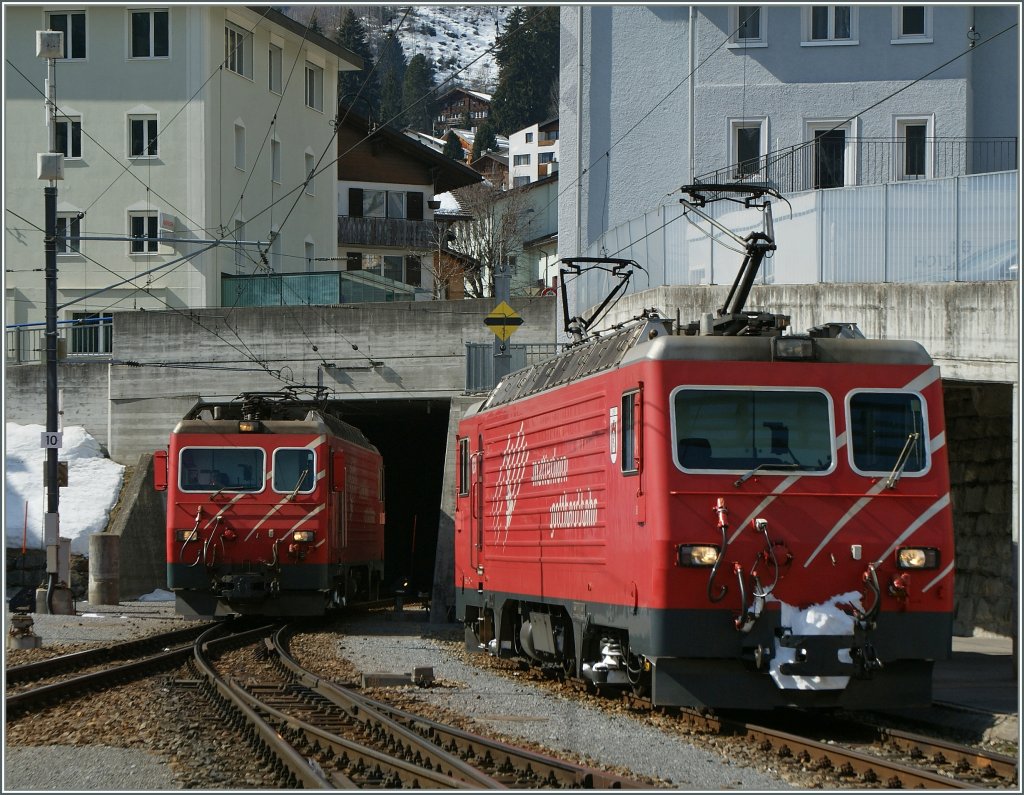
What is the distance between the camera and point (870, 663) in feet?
33.2

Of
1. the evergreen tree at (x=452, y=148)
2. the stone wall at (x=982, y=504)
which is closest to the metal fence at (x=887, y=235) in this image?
the stone wall at (x=982, y=504)

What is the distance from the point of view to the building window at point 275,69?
48.6m

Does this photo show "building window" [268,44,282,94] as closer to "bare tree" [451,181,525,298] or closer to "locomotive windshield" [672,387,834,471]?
"bare tree" [451,181,525,298]

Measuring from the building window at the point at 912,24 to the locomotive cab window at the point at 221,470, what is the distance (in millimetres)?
19277

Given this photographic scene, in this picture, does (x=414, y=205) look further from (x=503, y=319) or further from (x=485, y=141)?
(x=485, y=141)

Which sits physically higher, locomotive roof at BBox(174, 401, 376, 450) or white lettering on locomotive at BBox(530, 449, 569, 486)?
locomotive roof at BBox(174, 401, 376, 450)

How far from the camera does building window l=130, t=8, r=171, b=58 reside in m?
44.6

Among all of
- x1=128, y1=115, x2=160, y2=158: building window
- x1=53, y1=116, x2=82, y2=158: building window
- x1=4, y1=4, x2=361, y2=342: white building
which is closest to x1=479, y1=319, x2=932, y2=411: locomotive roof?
x1=4, y1=4, x2=361, y2=342: white building

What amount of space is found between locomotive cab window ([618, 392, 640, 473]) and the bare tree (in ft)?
171

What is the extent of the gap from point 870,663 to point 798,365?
214 cm

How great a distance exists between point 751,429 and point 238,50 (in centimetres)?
3842

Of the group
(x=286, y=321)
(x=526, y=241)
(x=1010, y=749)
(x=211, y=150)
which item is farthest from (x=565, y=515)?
(x=526, y=241)

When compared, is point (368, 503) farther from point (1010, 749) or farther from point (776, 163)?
point (1010, 749)

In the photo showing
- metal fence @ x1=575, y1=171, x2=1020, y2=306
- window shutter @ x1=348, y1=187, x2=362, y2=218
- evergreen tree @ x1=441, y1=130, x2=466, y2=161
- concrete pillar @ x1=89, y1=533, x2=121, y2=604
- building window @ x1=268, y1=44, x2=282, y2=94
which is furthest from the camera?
evergreen tree @ x1=441, y1=130, x2=466, y2=161
